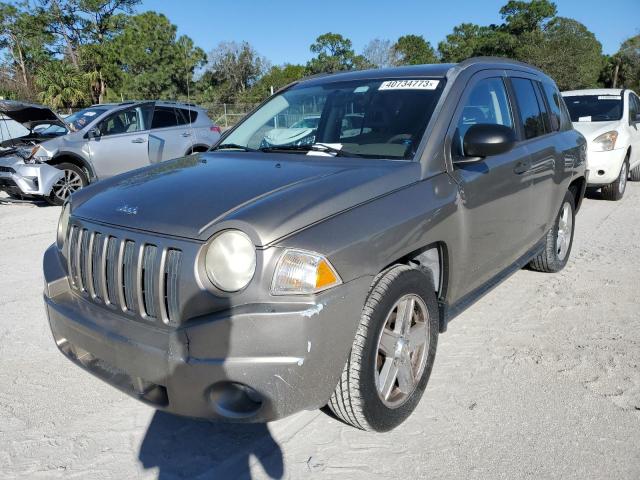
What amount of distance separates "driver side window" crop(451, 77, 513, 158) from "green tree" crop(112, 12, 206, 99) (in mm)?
40519

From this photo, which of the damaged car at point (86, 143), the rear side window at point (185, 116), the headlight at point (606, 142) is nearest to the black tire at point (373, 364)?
the headlight at point (606, 142)

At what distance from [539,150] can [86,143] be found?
783 centimetres

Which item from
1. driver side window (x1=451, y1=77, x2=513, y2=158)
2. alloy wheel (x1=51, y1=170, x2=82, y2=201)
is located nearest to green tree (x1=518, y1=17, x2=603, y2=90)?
alloy wheel (x1=51, y1=170, x2=82, y2=201)

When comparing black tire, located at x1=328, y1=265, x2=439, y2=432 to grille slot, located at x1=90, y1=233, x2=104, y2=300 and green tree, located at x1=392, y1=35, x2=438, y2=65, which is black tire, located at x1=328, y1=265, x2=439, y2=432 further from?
green tree, located at x1=392, y1=35, x2=438, y2=65

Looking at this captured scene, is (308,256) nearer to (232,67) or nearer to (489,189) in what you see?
(489,189)

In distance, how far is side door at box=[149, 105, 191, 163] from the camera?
390 inches

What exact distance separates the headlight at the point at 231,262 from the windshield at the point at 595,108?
8.49 meters

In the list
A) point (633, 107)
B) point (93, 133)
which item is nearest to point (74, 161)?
point (93, 133)

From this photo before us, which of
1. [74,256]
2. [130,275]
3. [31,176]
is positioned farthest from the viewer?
[31,176]

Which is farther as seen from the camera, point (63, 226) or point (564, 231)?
point (564, 231)

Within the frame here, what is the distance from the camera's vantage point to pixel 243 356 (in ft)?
6.59

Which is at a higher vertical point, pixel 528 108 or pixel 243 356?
pixel 528 108

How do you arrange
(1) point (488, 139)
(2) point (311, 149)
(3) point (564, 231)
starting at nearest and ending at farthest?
(1) point (488, 139), (2) point (311, 149), (3) point (564, 231)

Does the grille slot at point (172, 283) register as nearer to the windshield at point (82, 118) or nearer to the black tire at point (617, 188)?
the windshield at point (82, 118)
